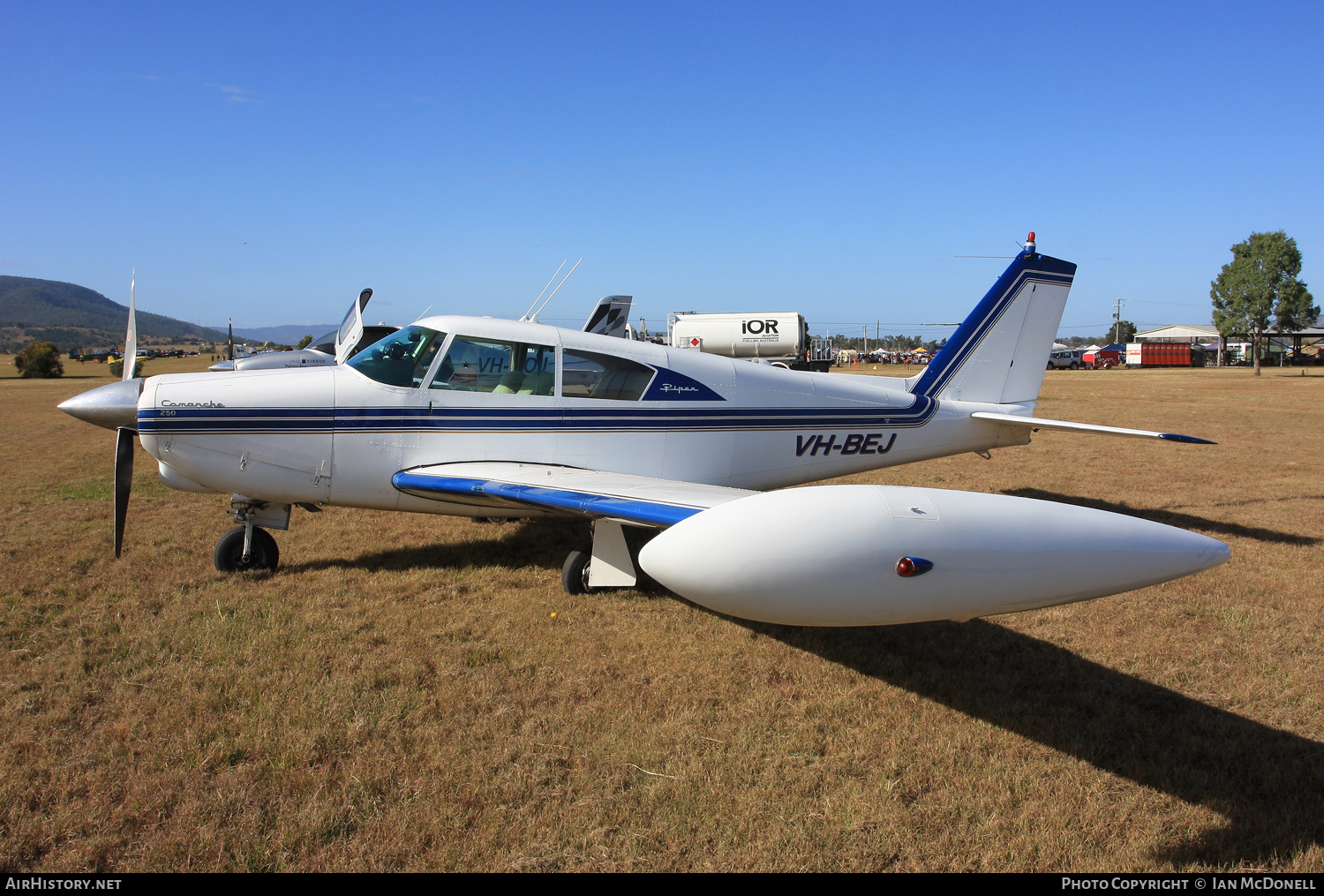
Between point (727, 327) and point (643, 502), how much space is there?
95.7 feet

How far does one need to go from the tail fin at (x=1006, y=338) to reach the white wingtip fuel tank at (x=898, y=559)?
495 cm

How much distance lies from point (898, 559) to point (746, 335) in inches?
1213

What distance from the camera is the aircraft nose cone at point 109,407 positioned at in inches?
218

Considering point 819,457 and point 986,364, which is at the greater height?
point 986,364

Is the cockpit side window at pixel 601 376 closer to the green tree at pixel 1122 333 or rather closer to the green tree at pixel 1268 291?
the green tree at pixel 1268 291

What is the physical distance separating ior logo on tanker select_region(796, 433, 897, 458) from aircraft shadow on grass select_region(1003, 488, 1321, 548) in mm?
1650

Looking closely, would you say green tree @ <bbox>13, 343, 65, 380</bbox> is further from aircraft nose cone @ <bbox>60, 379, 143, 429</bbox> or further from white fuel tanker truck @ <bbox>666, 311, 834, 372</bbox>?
aircraft nose cone @ <bbox>60, 379, 143, 429</bbox>

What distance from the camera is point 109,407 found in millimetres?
5531

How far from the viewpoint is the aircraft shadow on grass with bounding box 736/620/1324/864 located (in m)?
2.96

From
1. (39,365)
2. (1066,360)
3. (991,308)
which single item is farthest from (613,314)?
(1066,360)

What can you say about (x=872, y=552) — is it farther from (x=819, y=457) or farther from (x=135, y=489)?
(x=135, y=489)

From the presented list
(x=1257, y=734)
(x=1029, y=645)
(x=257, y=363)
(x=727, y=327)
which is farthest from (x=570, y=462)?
(x=727, y=327)

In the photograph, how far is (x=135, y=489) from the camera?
938 centimetres

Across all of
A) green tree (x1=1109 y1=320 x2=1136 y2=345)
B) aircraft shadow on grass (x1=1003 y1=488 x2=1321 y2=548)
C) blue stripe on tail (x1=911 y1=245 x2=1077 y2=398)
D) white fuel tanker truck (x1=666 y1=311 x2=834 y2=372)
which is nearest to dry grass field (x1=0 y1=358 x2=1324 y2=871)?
aircraft shadow on grass (x1=1003 y1=488 x2=1321 y2=548)
